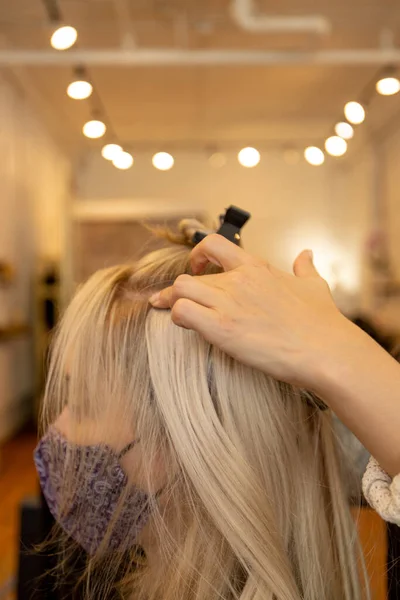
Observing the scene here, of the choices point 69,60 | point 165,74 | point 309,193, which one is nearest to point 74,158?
point 165,74

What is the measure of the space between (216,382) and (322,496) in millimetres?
301

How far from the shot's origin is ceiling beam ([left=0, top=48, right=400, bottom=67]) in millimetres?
3258

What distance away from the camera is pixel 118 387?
0.93 m

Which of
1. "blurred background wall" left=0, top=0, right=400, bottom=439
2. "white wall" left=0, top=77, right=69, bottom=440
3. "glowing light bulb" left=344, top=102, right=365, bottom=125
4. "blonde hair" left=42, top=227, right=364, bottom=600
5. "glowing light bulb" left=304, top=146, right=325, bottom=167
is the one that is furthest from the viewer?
"white wall" left=0, top=77, right=69, bottom=440

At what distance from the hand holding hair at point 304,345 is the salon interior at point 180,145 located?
5.59 ft

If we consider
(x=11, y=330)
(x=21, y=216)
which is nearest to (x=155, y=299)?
(x=11, y=330)

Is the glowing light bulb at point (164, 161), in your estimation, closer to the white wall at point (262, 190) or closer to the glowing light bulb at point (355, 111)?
the glowing light bulb at point (355, 111)

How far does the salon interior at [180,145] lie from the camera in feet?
11.2

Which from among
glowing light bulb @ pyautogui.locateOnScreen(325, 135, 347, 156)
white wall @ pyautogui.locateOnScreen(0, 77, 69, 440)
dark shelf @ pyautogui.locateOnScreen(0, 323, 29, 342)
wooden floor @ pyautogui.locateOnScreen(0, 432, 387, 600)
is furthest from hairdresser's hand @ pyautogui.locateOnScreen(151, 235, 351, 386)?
white wall @ pyautogui.locateOnScreen(0, 77, 69, 440)

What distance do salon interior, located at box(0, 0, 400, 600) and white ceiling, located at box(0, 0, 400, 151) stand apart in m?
0.02

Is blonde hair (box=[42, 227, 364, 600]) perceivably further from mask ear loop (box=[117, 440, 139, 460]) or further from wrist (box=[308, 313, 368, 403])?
wrist (box=[308, 313, 368, 403])

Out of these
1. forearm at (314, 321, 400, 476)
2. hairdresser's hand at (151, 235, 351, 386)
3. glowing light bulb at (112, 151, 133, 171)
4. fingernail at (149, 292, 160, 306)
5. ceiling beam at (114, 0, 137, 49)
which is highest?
ceiling beam at (114, 0, 137, 49)

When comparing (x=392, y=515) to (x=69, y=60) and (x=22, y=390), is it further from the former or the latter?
(x=22, y=390)

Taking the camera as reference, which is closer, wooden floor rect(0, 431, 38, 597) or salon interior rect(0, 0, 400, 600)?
wooden floor rect(0, 431, 38, 597)
